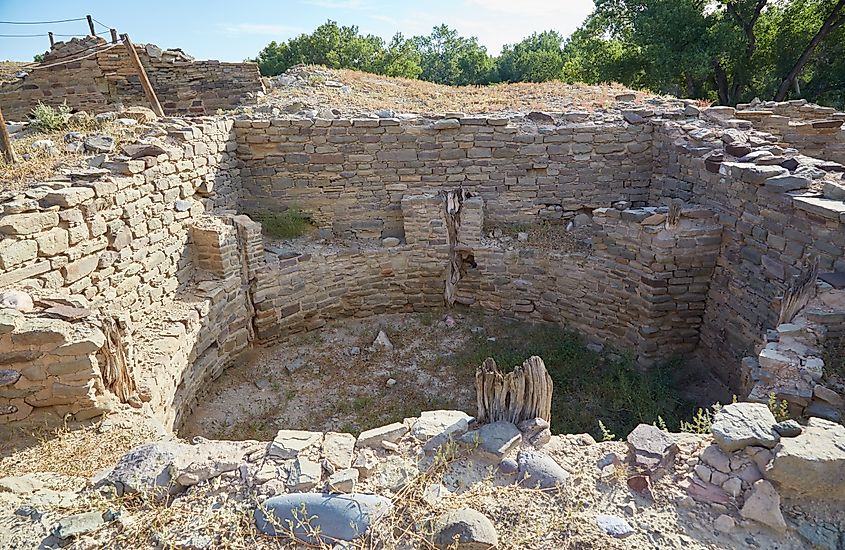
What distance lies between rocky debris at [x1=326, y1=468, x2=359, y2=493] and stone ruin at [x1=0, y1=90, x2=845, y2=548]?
39 mm

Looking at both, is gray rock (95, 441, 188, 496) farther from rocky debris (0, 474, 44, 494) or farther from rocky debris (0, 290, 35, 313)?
rocky debris (0, 290, 35, 313)

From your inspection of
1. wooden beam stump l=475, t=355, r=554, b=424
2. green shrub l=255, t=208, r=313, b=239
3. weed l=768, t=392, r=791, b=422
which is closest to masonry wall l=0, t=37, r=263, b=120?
green shrub l=255, t=208, r=313, b=239

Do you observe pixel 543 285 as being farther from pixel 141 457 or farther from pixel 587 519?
pixel 141 457

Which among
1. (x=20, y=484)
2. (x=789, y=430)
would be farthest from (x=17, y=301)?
(x=789, y=430)

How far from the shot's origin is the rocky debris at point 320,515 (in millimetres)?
2654

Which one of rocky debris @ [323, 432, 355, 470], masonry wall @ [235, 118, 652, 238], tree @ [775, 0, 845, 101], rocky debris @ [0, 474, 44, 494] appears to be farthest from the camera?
tree @ [775, 0, 845, 101]

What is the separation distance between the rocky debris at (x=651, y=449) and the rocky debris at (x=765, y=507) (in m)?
0.44

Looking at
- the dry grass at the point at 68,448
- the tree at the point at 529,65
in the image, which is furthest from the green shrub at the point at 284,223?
the tree at the point at 529,65

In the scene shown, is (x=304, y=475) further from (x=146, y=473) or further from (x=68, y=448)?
(x=68, y=448)

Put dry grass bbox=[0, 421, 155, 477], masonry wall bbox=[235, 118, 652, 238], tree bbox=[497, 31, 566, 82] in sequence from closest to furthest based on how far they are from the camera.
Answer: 1. dry grass bbox=[0, 421, 155, 477]
2. masonry wall bbox=[235, 118, 652, 238]
3. tree bbox=[497, 31, 566, 82]

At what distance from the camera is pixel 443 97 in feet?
35.8

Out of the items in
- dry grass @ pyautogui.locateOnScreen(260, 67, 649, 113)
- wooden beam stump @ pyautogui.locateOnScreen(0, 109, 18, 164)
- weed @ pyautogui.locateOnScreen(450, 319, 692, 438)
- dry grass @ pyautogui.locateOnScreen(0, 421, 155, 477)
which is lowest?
weed @ pyautogui.locateOnScreen(450, 319, 692, 438)

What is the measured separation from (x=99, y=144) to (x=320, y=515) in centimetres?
550

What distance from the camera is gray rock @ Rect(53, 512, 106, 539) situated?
2672 millimetres
